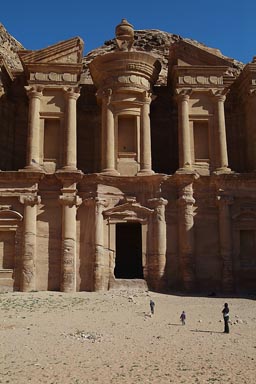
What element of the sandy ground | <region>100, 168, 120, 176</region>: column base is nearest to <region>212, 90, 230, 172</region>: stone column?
<region>100, 168, 120, 176</region>: column base

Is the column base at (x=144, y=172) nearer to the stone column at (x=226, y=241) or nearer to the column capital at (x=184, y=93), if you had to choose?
the stone column at (x=226, y=241)

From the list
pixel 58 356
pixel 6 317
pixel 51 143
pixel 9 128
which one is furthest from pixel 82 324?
pixel 9 128

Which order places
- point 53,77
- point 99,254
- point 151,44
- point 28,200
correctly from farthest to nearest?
point 151,44, point 53,77, point 28,200, point 99,254

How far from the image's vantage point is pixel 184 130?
77.0 ft

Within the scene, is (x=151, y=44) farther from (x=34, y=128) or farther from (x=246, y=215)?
(x=246, y=215)

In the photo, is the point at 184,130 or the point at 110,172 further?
the point at 184,130

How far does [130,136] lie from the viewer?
950 inches

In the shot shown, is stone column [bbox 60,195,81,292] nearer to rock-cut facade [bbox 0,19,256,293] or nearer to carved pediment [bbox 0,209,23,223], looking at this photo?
rock-cut facade [bbox 0,19,256,293]

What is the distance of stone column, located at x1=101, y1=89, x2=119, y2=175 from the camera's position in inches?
901

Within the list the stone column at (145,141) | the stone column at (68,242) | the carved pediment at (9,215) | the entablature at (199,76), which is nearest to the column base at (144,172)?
the stone column at (145,141)

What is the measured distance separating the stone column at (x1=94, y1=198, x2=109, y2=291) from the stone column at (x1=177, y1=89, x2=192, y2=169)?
182 inches

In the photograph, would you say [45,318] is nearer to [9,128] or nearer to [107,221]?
[107,221]

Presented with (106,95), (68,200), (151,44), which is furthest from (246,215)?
(151,44)

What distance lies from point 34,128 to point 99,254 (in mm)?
7139
